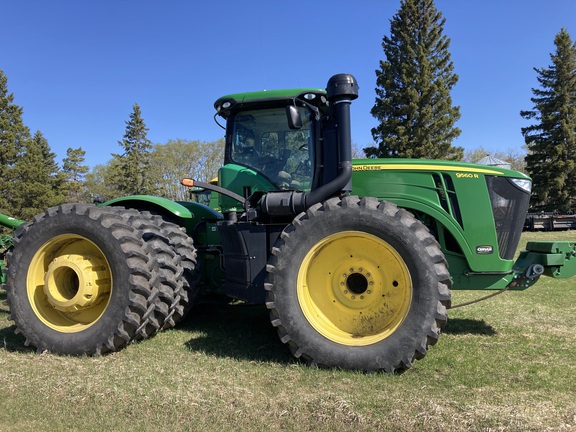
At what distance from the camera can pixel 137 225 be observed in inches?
180

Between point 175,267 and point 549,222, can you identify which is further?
point 549,222

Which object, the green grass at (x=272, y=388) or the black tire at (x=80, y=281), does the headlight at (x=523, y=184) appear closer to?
the green grass at (x=272, y=388)

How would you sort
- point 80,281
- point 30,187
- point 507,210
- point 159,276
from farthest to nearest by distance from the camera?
1. point 30,187
2. point 507,210
3. point 159,276
4. point 80,281

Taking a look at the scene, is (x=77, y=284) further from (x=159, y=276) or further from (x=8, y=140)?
(x=8, y=140)

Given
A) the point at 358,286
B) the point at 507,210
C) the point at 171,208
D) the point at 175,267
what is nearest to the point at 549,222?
the point at 507,210

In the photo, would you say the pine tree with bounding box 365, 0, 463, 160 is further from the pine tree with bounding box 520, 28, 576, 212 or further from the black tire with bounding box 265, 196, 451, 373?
the black tire with bounding box 265, 196, 451, 373

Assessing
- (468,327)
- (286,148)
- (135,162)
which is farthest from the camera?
(135,162)

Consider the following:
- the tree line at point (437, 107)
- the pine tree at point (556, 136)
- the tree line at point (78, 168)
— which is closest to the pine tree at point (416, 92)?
the tree line at point (437, 107)

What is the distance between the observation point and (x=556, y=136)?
3181 centimetres

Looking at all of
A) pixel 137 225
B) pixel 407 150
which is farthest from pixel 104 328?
pixel 407 150

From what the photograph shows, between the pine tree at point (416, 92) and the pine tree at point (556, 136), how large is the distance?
246 inches

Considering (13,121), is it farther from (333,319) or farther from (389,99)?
(333,319)

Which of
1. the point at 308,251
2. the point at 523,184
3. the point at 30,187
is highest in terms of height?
the point at 30,187

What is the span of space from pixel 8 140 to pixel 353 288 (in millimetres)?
33368
